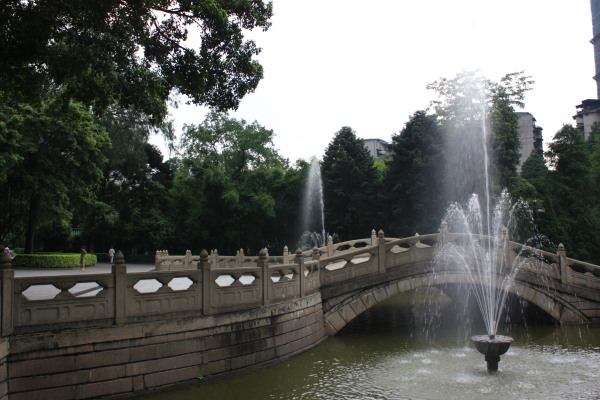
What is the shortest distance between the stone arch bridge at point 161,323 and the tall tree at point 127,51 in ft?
14.3

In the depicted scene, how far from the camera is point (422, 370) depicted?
11.1 m

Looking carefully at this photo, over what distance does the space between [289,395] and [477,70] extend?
88.2ft

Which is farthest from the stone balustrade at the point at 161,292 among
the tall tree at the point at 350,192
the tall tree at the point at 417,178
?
the tall tree at the point at 350,192

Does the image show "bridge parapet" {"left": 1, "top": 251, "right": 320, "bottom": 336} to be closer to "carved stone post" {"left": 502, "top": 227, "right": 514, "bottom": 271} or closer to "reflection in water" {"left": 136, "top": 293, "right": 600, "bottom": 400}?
"reflection in water" {"left": 136, "top": 293, "right": 600, "bottom": 400}

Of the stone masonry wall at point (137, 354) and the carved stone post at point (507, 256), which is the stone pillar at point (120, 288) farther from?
the carved stone post at point (507, 256)

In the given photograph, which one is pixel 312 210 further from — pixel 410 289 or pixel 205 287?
pixel 205 287

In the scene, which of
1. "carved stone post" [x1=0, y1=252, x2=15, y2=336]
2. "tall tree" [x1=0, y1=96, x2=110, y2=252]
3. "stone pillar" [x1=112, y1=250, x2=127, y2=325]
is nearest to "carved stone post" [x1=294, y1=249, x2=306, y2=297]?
"stone pillar" [x1=112, y1=250, x2=127, y2=325]

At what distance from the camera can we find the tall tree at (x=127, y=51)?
31.8 feet

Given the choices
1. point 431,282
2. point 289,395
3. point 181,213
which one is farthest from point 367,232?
point 289,395

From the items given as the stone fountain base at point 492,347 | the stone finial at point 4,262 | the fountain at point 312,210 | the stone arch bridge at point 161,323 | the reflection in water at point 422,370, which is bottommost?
the reflection in water at point 422,370

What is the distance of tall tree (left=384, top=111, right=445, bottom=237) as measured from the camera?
103 ft

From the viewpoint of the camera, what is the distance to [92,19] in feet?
35.1

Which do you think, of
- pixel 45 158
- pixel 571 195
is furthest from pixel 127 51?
pixel 571 195

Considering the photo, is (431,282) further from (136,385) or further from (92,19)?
(92,19)
